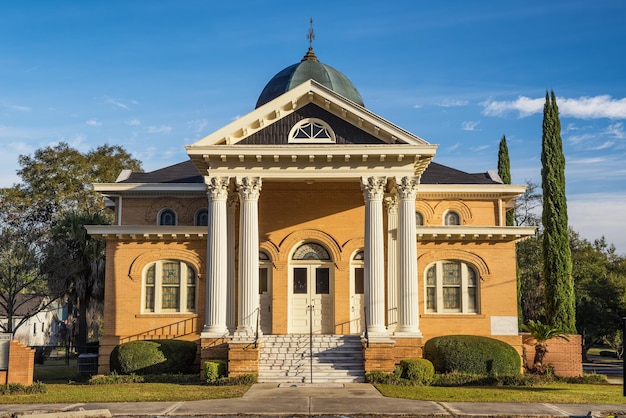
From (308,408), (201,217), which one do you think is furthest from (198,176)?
(308,408)

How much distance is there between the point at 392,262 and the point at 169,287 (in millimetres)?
8864

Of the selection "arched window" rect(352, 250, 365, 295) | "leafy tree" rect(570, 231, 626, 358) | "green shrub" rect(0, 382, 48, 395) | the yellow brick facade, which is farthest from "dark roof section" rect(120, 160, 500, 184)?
"leafy tree" rect(570, 231, 626, 358)

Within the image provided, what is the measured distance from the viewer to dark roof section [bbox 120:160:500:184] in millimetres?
29500

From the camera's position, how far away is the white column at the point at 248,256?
2317 cm

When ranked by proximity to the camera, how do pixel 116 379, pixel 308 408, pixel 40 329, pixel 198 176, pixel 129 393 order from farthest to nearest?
pixel 40 329, pixel 198 176, pixel 116 379, pixel 129 393, pixel 308 408

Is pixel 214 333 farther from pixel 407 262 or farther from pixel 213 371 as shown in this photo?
pixel 407 262

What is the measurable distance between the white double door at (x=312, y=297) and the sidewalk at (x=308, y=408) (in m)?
8.44

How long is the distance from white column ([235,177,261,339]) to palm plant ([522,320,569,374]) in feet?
32.3

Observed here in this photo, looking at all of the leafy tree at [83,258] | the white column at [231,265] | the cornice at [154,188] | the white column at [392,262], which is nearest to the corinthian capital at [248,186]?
the white column at [231,265]

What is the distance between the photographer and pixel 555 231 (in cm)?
2950

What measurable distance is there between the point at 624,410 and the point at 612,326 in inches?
1360

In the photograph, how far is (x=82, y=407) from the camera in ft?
52.7

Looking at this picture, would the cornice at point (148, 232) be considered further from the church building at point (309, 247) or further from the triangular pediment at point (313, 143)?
the triangular pediment at point (313, 143)

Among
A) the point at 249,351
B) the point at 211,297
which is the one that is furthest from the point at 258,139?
the point at 249,351
